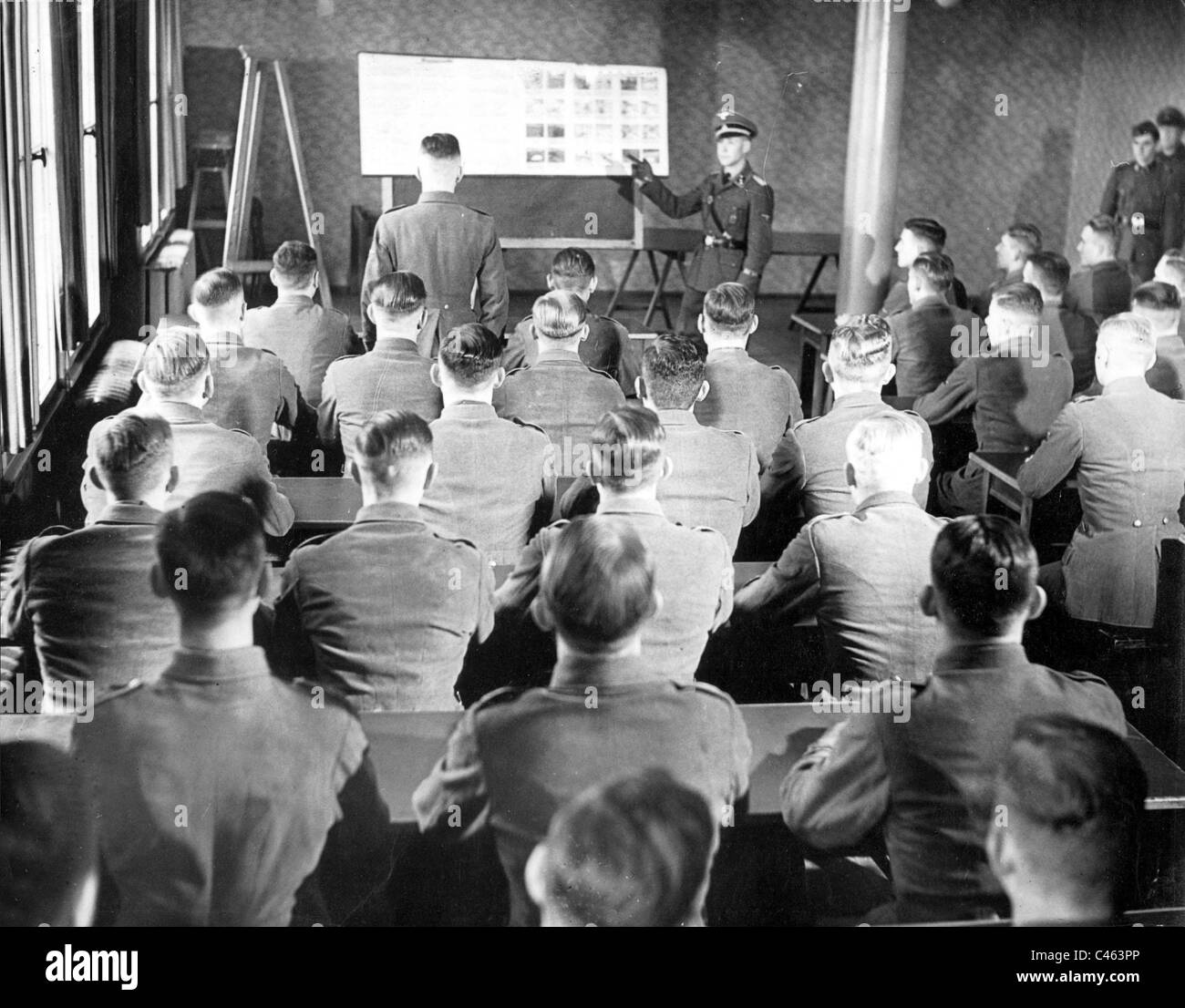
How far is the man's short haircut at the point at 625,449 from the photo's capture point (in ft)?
9.32

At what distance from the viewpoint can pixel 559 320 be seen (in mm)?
4125

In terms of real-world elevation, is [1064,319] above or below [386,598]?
above

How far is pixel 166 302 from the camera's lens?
20.3 ft

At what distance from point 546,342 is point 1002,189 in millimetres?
6414

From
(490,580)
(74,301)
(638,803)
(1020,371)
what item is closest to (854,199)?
(1020,371)

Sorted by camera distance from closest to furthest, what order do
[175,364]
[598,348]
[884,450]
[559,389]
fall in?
[884,450], [175,364], [559,389], [598,348]

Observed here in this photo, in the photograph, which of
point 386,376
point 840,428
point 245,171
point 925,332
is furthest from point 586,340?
Answer: point 245,171

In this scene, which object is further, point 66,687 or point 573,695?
point 66,687

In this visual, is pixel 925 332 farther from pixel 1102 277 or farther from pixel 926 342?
pixel 1102 277

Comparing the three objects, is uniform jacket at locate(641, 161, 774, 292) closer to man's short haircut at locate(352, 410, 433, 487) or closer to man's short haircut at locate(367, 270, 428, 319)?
man's short haircut at locate(367, 270, 428, 319)

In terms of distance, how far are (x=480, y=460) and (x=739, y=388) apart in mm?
1167

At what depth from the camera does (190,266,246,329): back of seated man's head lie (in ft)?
13.4

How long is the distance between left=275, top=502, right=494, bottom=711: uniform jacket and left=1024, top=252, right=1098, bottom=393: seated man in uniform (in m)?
3.50

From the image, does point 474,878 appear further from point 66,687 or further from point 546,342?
point 546,342
